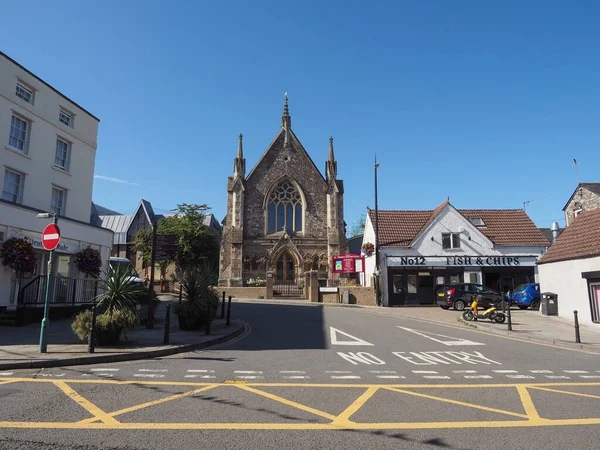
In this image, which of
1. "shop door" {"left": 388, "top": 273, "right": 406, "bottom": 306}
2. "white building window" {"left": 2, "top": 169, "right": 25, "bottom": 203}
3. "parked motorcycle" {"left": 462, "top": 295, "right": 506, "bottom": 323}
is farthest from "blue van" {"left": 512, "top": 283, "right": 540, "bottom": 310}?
"white building window" {"left": 2, "top": 169, "right": 25, "bottom": 203}

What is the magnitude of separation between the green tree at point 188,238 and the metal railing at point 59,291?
73.2 feet

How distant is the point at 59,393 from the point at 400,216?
29289 millimetres

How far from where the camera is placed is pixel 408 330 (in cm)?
1603

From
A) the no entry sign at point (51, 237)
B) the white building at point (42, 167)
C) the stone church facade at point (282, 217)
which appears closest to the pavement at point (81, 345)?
the no entry sign at point (51, 237)

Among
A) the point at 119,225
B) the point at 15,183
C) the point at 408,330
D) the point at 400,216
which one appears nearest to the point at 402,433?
the point at 408,330

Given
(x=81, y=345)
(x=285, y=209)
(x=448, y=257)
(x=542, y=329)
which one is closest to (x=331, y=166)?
(x=285, y=209)

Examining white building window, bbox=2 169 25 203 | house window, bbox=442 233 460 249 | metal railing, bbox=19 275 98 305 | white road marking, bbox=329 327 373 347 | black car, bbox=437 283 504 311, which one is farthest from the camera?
house window, bbox=442 233 460 249

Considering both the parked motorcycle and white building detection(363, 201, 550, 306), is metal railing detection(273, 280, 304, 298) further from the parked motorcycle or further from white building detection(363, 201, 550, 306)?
the parked motorcycle

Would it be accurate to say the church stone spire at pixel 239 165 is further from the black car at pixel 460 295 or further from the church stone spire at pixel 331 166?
the black car at pixel 460 295

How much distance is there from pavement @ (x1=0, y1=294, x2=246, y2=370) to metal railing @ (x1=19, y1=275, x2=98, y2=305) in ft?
4.32

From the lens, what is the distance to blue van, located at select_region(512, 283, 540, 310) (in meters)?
25.0

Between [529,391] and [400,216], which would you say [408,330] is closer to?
[529,391]

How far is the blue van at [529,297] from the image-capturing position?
82.0 feet

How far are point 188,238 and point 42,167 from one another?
2350cm
